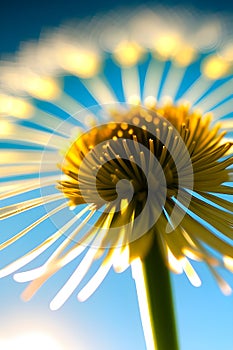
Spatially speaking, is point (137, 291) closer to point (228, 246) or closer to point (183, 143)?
point (228, 246)

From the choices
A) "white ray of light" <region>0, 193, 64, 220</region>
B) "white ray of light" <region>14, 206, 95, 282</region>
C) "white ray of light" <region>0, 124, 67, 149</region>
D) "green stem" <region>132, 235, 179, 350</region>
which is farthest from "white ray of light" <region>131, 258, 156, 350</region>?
"white ray of light" <region>0, 124, 67, 149</region>

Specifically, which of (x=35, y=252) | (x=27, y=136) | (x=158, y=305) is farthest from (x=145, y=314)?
(x=27, y=136)

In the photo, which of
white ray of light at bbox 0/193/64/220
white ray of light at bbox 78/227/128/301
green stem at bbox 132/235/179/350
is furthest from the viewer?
white ray of light at bbox 0/193/64/220

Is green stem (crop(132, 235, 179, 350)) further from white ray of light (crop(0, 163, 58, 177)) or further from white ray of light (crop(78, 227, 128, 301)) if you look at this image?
white ray of light (crop(0, 163, 58, 177))

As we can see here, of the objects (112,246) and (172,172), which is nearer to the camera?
(112,246)

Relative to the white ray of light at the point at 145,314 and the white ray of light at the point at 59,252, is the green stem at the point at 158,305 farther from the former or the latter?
the white ray of light at the point at 59,252

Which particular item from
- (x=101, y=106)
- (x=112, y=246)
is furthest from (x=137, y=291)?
(x=101, y=106)

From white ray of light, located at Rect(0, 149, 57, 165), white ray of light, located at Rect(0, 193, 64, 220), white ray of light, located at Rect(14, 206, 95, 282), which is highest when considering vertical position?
white ray of light, located at Rect(0, 149, 57, 165)

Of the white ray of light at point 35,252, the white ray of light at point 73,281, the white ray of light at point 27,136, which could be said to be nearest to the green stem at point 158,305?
the white ray of light at point 73,281

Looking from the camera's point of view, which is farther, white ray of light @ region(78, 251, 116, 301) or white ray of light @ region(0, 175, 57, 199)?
white ray of light @ region(0, 175, 57, 199)
